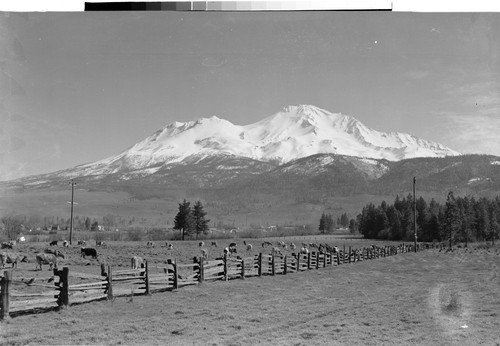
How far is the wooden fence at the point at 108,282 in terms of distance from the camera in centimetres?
1146

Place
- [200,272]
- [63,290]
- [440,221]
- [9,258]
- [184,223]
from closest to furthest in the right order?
[63,290] → [200,272] → [9,258] → [184,223] → [440,221]

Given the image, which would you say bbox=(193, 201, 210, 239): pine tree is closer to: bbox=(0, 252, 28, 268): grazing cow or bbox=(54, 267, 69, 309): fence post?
bbox=(0, 252, 28, 268): grazing cow

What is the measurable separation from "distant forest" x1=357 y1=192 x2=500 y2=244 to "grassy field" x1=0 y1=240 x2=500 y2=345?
37.7m

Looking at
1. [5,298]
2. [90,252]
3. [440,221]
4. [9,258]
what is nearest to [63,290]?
[5,298]

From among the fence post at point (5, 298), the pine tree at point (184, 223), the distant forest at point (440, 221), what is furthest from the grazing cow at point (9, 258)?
the distant forest at point (440, 221)

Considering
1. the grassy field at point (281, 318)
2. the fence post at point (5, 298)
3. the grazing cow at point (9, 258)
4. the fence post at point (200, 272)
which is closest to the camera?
the grassy field at point (281, 318)

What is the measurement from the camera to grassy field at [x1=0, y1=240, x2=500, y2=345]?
948cm

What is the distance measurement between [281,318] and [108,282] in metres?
5.05

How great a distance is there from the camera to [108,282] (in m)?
13.9

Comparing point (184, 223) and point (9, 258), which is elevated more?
point (184, 223)

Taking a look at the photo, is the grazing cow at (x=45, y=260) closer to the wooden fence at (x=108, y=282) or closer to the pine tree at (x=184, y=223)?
the wooden fence at (x=108, y=282)

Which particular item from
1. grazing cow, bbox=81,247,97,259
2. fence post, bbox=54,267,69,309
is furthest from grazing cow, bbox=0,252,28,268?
fence post, bbox=54,267,69,309

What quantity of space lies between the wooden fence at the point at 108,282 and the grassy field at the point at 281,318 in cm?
34

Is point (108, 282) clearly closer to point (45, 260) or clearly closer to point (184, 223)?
point (45, 260)
